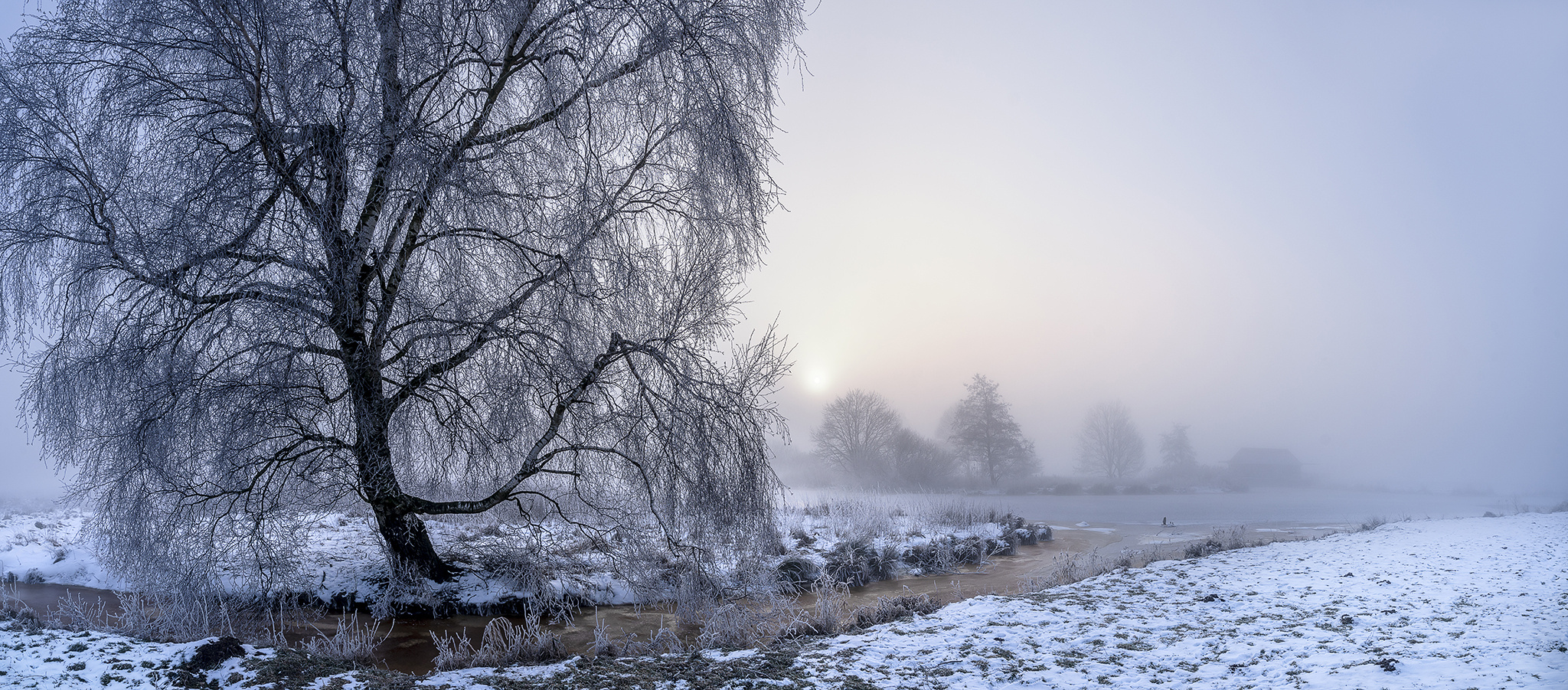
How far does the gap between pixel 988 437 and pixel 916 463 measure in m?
4.14

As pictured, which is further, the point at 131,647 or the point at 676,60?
the point at 676,60

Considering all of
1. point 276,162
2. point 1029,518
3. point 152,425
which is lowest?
point 1029,518

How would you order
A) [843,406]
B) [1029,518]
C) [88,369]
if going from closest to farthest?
[88,369]
[1029,518]
[843,406]

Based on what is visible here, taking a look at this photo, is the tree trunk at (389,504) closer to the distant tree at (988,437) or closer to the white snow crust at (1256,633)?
the white snow crust at (1256,633)

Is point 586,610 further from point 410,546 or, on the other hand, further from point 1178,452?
point 1178,452

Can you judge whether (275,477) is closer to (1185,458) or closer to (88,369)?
(88,369)

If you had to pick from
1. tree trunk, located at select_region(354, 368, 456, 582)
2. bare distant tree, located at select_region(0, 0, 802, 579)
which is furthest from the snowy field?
tree trunk, located at select_region(354, 368, 456, 582)

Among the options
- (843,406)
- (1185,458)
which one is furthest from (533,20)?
(1185,458)

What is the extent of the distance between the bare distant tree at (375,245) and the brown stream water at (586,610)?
4.70 feet

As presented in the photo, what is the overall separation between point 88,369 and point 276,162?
2432 mm

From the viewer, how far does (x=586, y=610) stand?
765cm

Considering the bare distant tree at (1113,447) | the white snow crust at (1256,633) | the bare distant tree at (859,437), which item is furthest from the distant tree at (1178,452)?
the white snow crust at (1256,633)

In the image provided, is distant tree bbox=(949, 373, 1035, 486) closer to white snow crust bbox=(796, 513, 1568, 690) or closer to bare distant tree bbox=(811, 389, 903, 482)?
bare distant tree bbox=(811, 389, 903, 482)

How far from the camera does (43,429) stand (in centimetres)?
556
